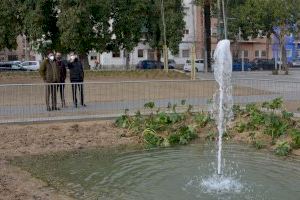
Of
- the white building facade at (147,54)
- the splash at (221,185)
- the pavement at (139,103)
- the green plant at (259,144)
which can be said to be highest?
the white building facade at (147,54)

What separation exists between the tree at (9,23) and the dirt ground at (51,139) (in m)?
31.2

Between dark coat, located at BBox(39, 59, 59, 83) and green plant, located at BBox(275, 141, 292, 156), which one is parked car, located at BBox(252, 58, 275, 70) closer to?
dark coat, located at BBox(39, 59, 59, 83)

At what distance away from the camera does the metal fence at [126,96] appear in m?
16.4

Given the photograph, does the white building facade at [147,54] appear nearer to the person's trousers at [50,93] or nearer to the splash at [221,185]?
the person's trousers at [50,93]

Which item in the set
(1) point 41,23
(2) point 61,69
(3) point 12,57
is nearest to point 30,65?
(1) point 41,23

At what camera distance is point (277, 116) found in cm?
1397

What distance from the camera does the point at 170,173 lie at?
10133 millimetres

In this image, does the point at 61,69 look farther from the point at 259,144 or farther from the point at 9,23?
the point at 9,23

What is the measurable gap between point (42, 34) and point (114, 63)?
3902cm

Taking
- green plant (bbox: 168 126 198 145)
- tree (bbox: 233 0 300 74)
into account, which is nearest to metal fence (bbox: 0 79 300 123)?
green plant (bbox: 168 126 198 145)

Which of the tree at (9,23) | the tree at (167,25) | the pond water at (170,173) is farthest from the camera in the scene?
the tree at (167,25)

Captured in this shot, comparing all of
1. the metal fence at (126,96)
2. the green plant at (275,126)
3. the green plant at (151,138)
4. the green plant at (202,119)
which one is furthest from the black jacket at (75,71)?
the green plant at (275,126)

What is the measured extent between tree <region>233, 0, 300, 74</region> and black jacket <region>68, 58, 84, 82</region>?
3536 centimetres

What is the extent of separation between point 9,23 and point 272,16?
2433 cm
